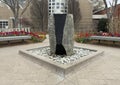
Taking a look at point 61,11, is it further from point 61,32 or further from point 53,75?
point 53,75

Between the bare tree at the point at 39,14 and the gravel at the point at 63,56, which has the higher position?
the bare tree at the point at 39,14

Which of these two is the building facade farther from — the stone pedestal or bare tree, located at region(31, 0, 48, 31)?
the stone pedestal

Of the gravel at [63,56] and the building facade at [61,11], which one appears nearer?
the gravel at [63,56]

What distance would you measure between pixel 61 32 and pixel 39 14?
1506 centimetres

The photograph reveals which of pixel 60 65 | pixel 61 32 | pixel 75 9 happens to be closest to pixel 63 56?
pixel 61 32

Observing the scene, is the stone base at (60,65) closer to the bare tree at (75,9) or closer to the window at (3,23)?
the bare tree at (75,9)

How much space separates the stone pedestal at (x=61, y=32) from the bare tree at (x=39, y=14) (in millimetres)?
14605

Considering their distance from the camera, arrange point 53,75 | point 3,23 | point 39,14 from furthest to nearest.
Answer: point 39,14
point 3,23
point 53,75

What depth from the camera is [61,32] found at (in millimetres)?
5270

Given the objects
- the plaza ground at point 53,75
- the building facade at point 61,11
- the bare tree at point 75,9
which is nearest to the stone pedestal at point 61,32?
the plaza ground at point 53,75

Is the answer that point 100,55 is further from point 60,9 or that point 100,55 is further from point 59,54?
point 60,9

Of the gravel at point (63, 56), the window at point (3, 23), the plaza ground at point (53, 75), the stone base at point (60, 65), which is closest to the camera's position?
the plaza ground at point (53, 75)

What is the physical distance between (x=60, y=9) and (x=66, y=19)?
48.3 ft

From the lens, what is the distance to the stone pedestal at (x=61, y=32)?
525 centimetres
